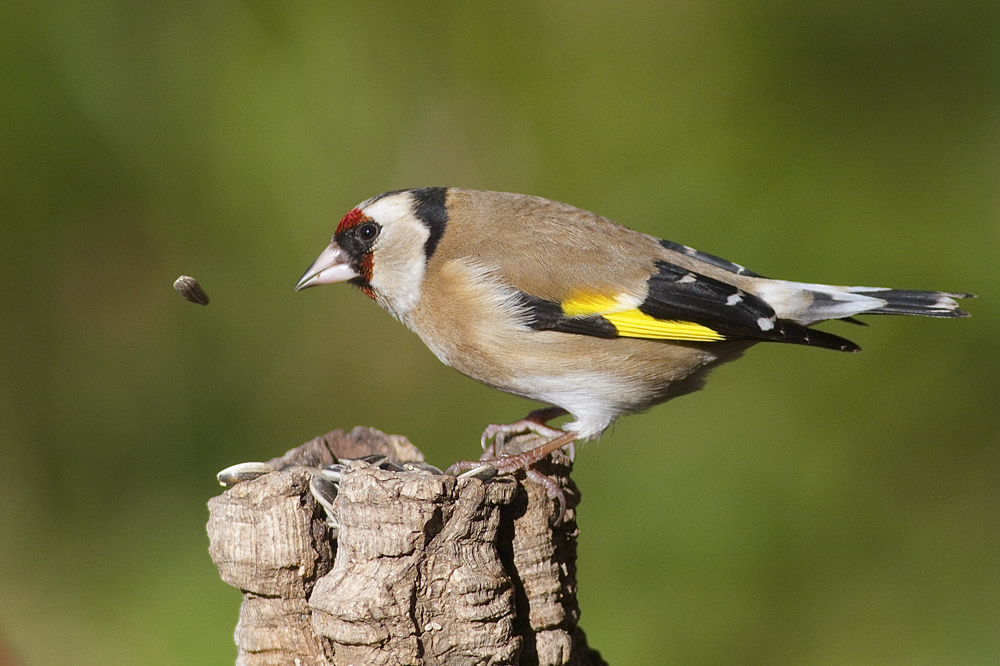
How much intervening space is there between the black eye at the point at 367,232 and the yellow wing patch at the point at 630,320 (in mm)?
721

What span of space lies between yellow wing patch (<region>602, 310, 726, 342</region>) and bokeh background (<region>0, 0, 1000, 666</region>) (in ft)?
4.82

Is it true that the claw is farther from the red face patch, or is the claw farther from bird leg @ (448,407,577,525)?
the red face patch

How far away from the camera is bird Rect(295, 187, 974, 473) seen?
2.97 metres

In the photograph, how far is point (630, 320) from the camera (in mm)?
2961

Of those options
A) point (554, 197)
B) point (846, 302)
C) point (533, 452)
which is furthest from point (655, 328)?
point (554, 197)

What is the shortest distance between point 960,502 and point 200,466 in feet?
11.2

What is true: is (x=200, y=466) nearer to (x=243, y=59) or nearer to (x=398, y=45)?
(x=243, y=59)

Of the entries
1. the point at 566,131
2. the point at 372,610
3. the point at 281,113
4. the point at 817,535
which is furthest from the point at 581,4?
the point at 372,610

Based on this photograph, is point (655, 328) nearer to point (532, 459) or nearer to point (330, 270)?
point (532, 459)

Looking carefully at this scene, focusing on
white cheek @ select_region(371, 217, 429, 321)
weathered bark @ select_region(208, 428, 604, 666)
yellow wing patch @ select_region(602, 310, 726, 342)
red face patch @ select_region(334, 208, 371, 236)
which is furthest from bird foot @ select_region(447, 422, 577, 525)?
red face patch @ select_region(334, 208, 371, 236)

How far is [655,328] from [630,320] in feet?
0.28

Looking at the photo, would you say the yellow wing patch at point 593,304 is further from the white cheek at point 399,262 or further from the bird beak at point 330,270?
the bird beak at point 330,270

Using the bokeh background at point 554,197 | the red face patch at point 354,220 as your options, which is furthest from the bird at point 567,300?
the bokeh background at point 554,197

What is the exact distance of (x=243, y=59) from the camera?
4609 millimetres
